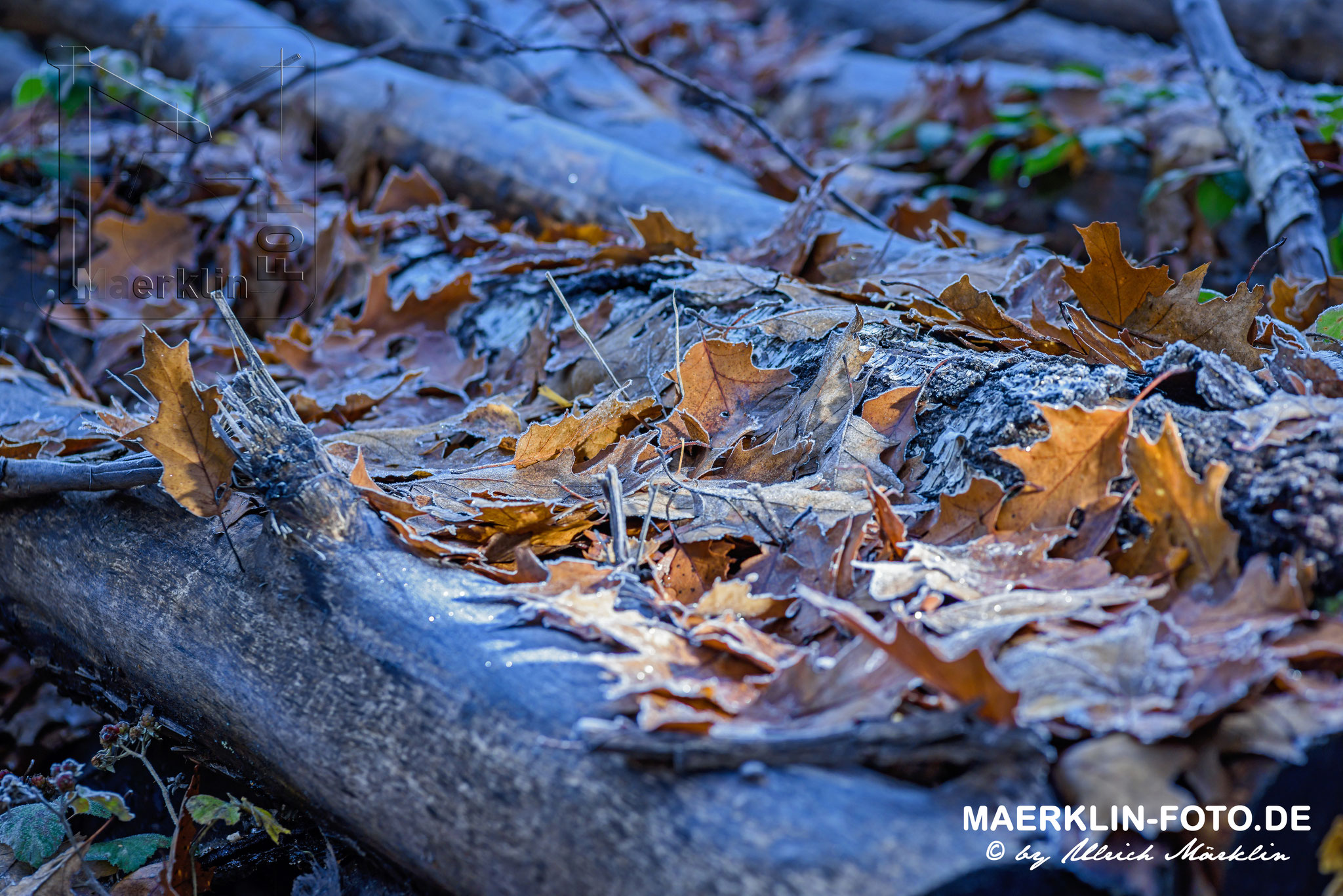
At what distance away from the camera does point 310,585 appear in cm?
123

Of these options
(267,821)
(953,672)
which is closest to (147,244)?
(267,821)

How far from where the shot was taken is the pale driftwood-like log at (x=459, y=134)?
9.55 feet

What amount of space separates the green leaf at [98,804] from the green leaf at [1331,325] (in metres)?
2.24

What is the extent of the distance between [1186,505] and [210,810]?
149cm

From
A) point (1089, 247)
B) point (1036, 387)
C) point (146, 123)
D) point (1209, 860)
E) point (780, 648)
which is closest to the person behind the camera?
point (1209, 860)

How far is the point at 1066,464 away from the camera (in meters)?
1.21

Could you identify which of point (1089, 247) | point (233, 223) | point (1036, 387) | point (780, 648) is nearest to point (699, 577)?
point (780, 648)

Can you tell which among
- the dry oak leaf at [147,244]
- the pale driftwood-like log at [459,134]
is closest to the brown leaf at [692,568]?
the pale driftwood-like log at [459,134]

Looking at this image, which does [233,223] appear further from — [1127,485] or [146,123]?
[1127,485]

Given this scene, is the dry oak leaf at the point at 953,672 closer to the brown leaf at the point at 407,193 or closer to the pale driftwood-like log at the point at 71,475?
the pale driftwood-like log at the point at 71,475

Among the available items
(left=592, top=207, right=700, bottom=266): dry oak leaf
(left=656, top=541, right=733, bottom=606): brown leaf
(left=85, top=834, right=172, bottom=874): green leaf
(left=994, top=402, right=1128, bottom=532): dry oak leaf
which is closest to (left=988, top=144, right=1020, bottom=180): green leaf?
(left=592, top=207, right=700, bottom=266): dry oak leaf

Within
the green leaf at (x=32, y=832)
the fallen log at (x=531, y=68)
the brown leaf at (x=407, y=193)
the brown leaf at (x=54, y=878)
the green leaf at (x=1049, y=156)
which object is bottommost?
the green leaf at (x=32, y=832)

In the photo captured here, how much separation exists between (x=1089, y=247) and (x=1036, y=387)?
0.32 m

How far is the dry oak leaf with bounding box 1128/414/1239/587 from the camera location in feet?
3.55
